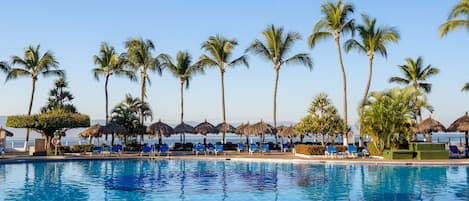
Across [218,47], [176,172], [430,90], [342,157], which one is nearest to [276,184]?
[176,172]

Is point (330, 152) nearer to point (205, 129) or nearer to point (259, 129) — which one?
point (259, 129)

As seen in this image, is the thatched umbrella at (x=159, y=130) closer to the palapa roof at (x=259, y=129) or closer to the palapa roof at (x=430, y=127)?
the palapa roof at (x=259, y=129)

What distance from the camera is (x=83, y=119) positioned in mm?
30859

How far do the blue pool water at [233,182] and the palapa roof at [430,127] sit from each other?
11.1 metres

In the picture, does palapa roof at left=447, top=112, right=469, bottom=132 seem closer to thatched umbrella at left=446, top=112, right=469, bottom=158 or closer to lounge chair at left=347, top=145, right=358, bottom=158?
thatched umbrella at left=446, top=112, right=469, bottom=158

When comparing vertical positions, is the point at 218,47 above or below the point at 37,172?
above

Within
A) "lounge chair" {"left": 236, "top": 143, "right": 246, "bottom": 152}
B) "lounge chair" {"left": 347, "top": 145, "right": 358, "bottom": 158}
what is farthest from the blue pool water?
"lounge chair" {"left": 236, "top": 143, "right": 246, "bottom": 152}

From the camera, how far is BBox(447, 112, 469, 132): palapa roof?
1165 inches

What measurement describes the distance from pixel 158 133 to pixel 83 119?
598 centimetres

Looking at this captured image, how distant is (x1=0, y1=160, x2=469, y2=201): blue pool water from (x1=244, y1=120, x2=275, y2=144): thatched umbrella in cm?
963

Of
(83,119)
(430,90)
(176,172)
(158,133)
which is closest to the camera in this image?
(176,172)

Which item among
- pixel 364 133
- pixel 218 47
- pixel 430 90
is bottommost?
pixel 364 133

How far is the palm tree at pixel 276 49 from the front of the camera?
3538 centimetres

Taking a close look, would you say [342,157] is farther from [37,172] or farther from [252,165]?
[37,172]
